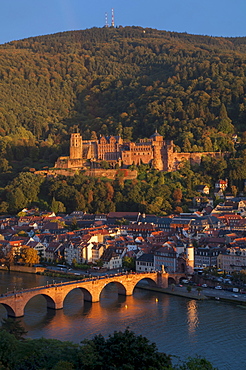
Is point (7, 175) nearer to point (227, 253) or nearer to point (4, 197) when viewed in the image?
point (4, 197)

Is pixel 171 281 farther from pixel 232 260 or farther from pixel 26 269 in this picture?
pixel 26 269

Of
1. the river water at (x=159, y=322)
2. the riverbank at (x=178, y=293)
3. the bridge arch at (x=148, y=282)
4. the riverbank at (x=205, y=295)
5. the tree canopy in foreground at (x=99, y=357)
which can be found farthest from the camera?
the bridge arch at (x=148, y=282)

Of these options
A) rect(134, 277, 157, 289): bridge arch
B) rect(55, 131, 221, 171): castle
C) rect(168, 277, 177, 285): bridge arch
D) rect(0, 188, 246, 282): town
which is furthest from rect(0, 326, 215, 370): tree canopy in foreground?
rect(55, 131, 221, 171): castle

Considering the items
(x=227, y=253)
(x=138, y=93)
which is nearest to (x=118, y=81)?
(x=138, y=93)

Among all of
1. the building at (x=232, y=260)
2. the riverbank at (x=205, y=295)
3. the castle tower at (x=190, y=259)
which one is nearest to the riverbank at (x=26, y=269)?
the riverbank at (x=205, y=295)

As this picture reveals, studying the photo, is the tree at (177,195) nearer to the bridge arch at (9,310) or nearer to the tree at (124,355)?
the bridge arch at (9,310)

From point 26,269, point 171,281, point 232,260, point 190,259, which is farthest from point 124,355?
point 26,269
